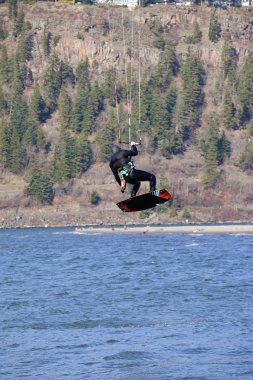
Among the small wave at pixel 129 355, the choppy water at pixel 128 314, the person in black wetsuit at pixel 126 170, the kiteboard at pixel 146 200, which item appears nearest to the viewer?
the person in black wetsuit at pixel 126 170

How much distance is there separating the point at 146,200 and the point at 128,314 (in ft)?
96.7

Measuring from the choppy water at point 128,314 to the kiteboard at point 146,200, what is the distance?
9.64m

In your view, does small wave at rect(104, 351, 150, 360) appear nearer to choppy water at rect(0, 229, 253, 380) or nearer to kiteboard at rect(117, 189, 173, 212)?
choppy water at rect(0, 229, 253, 380)

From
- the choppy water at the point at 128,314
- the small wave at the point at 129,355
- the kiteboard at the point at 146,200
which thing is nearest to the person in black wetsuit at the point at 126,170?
the kiteboard at the point at 146,200

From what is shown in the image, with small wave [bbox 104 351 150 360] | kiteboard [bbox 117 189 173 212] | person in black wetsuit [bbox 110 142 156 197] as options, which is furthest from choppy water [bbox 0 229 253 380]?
person in black wetsuit [bbox 110 142 156 197]

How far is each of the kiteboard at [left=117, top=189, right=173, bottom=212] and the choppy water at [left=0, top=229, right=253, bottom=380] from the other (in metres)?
9.64

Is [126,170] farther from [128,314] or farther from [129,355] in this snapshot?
[128,314]

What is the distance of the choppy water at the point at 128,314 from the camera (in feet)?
186

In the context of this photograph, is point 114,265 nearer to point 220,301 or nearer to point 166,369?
point 220,301

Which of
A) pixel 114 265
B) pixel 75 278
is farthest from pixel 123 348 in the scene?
pixel 114 265

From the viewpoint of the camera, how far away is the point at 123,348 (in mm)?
61156

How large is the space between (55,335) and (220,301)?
1732 centimetres

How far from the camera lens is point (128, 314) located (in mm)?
75250

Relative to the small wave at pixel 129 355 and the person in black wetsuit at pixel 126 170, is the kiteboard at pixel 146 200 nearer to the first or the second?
the person in black wetsuit at pixel 126 170
